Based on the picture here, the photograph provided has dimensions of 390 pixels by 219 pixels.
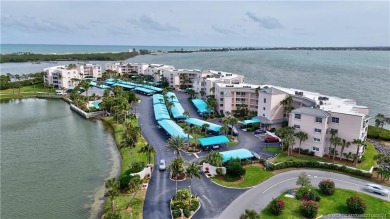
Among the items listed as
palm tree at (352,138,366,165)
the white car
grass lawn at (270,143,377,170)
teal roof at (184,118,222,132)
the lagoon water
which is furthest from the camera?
teal roof at (184,118,222,132)

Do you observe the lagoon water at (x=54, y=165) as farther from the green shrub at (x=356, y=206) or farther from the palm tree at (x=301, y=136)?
the palm tree at (x=301, y=136)

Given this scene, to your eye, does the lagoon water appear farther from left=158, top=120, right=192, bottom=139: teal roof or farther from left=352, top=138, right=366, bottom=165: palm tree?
left=352, top=138, right=366, bottom=165: palm tree

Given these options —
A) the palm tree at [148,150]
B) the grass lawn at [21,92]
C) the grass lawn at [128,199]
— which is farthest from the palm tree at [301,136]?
the grass lawn at [21,92]

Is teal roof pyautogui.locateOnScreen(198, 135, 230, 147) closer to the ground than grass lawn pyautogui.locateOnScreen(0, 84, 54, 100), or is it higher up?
closer to the ground

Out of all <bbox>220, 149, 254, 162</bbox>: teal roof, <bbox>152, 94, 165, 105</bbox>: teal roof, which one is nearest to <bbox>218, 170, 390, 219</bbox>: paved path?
<bbox>220, 149, 254, 162</bbox>: teal roof

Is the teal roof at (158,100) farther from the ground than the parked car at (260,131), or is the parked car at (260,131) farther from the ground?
the teal roof at (158,100)

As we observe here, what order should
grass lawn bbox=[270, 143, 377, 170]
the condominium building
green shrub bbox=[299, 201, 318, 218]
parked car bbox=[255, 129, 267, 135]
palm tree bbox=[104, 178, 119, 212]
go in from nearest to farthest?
green shrub bbox=[299, 201, 318, 218], palm tree bbox=[104, 178, 119, 212], grass lawn bbox=[270, 143, 377, 170], parked car bbox=[255, 129, 267, 135], the condominium building
